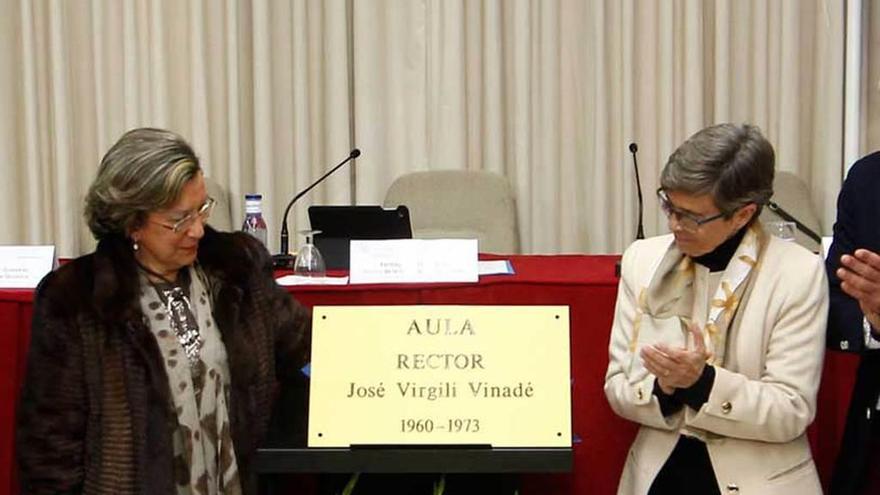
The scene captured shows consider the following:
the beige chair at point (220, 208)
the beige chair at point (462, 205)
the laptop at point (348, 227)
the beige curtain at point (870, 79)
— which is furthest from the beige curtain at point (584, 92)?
the laptop at point (348, 227)

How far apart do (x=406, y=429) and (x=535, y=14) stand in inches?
127

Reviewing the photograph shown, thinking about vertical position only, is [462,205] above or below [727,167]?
below

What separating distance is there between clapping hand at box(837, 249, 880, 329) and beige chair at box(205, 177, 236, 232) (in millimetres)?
3221

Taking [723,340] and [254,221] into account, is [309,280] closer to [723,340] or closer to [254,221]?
[254,221]

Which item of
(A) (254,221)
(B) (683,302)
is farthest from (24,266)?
(B) (683,302)

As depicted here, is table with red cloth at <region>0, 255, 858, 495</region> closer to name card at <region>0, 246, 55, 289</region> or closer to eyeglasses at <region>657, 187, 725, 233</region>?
name card at <region>0, 246, 55, 289</region>

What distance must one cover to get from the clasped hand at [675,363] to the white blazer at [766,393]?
0.05 m

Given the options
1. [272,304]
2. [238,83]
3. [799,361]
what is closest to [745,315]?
[799,361]

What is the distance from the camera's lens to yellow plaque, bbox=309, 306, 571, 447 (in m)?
1.92

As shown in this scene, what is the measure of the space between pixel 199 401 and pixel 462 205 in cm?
256

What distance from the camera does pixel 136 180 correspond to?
1950 millimetres

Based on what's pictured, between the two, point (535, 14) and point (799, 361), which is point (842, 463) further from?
point (535, 14)

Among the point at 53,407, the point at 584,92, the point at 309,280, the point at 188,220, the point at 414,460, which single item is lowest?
the point at 414,460

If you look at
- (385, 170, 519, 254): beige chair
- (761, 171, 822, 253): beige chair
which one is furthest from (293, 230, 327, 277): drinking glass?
(761, 171, 822, 253): beige chair
